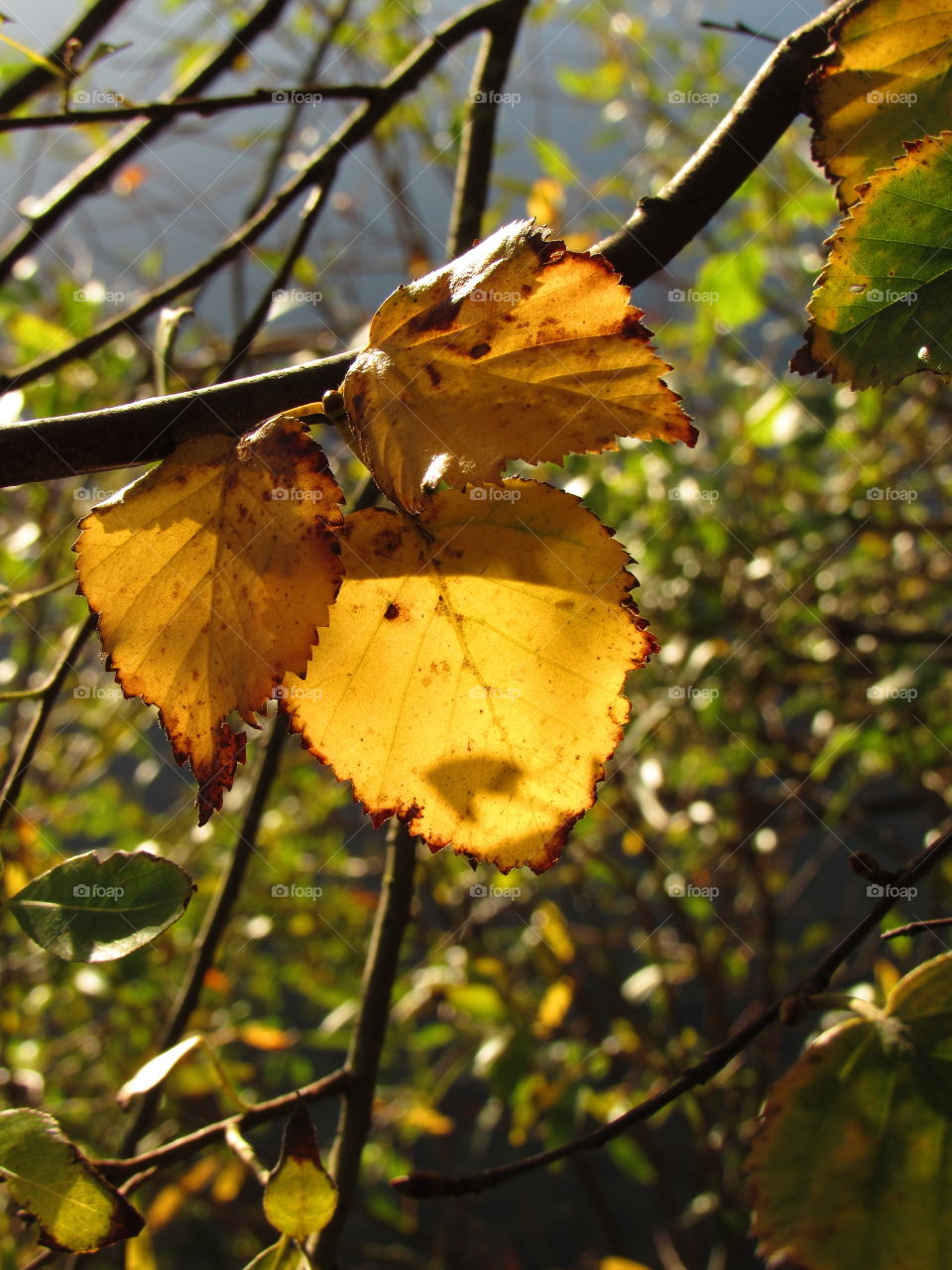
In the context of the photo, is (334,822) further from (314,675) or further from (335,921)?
(314,675)

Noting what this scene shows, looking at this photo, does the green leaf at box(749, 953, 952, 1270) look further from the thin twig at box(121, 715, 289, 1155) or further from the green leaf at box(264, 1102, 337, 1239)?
the thin twig at box(121, 715, 289, 1155)

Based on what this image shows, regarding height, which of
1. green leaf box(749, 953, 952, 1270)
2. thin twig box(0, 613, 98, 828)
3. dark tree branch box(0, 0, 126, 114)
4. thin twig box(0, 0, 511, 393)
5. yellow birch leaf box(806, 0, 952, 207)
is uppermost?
dark tree branch box(0, 0, 126, 114)

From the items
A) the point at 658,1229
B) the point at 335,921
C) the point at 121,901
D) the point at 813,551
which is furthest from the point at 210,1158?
the point at 121,901

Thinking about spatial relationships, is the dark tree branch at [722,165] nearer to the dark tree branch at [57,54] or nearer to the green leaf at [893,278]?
the green leaf at [893,278]

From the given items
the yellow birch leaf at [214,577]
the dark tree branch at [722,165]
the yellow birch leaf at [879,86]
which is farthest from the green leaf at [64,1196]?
the yellow birch leaf at [879,86]

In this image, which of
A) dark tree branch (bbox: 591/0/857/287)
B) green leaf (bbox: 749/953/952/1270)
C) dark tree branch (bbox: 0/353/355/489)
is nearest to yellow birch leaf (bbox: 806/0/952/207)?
dark tree branch (bbox: 591/0/857/287)

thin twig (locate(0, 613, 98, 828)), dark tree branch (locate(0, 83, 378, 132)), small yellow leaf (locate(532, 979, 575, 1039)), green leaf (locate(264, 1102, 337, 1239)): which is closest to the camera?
green leaf (locate(264, 1102, 337, 1239))
